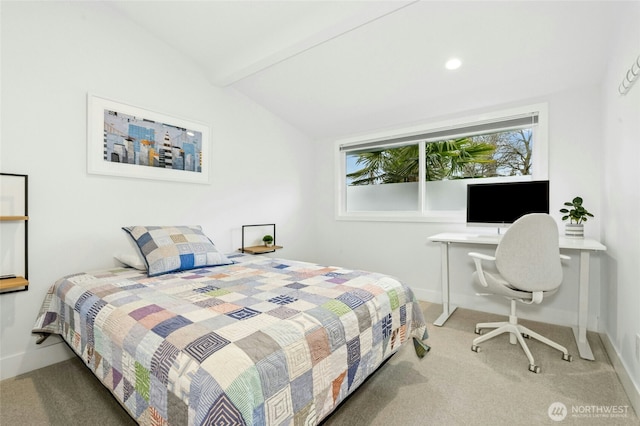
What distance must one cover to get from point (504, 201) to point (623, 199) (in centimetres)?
89

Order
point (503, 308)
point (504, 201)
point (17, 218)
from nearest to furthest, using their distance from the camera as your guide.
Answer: point (17, 218), point (504, 201), point (503, 308)

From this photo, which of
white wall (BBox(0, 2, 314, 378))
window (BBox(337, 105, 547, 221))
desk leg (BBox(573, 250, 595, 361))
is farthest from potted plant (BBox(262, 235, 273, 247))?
desk leg (BBox(573, 250, 595, 361))

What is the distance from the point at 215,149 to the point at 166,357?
2495 mm

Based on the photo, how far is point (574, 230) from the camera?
248cm

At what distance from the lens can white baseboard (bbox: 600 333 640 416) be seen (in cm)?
160

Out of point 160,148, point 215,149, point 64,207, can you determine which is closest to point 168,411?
point 64,207

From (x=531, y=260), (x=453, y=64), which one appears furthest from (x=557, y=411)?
(x=453, y=64)

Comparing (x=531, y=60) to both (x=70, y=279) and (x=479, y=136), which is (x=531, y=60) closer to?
(x=479, y=136)

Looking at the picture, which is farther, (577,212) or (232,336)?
(577,212)

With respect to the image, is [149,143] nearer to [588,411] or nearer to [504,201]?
[504,201]

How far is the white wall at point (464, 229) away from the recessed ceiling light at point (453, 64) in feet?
2.39

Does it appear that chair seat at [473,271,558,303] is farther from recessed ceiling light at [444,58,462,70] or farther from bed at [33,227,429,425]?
recessed ceiling light at [444,58,462,70]

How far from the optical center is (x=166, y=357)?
1.05 meters

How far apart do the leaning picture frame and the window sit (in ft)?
6.47
